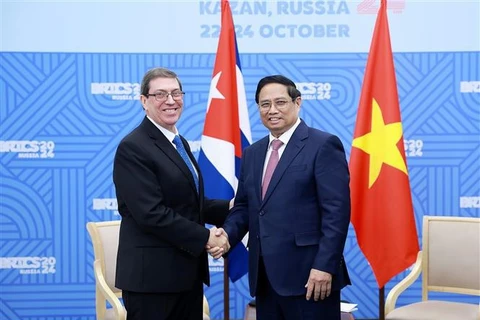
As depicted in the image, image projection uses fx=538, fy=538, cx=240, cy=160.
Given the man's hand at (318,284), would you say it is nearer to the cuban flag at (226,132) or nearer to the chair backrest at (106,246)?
the cuban flag at (226,132)

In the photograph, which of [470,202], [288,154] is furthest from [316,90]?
[288,154]

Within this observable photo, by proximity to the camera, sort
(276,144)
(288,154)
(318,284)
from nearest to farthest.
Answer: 1. (318,284)
2. (288,154)
3. (276,144)

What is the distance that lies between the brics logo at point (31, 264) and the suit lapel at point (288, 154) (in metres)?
2.27

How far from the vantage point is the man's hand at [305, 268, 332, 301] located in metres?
2.21

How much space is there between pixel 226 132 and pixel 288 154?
948 mm

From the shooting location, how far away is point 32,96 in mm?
3875

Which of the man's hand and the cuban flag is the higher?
the cuban flag

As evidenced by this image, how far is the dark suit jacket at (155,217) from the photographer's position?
2295 mm

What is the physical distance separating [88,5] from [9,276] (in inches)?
80.7

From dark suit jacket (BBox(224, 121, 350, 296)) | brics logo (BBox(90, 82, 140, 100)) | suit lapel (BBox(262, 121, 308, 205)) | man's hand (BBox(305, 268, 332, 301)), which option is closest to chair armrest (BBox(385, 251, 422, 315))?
dark suit jacket (BBox(224, 121, 350, 296))

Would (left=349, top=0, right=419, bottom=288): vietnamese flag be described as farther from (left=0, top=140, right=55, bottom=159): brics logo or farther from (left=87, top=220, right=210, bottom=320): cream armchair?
(left=0, top=140, right=55, bottom=159): brics logo

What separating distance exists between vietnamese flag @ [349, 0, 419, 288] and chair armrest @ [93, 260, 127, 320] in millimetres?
1394

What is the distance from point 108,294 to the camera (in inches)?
114

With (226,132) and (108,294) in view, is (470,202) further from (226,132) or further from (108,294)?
(108,294)
